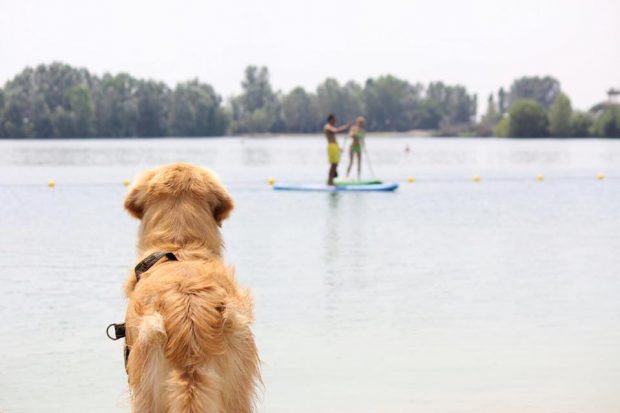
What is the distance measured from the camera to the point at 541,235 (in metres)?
17.0

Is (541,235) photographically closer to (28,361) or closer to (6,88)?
(28,361)

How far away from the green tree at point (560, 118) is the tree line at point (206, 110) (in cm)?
13

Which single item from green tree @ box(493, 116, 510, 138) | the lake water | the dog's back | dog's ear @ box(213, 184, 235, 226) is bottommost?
green tree @ box(493, 116, 510, 138)

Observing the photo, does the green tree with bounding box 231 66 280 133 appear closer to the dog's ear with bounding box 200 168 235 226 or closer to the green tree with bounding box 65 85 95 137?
the green tree with bounding box 65 85 95 137

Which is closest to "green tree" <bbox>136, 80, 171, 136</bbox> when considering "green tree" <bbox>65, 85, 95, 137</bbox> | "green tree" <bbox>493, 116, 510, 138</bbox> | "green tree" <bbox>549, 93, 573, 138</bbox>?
"green tree" <bbox>65, 85, 95, 137</bbox>

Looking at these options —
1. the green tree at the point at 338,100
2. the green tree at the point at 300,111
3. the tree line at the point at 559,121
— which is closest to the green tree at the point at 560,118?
the tree line at the point at 559,121

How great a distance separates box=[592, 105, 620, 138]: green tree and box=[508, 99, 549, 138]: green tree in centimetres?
751

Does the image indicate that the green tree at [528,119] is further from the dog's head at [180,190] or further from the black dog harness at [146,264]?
the black dog harness at [146,264]

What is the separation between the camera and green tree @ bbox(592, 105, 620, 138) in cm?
12406

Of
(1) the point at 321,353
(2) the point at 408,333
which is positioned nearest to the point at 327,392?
(1) the point at 321,353

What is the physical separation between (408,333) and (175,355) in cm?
565

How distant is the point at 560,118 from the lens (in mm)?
129625

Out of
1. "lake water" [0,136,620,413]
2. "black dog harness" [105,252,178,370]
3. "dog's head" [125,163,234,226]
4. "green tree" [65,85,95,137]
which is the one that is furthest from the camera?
"green tree" [65,85,95,137]

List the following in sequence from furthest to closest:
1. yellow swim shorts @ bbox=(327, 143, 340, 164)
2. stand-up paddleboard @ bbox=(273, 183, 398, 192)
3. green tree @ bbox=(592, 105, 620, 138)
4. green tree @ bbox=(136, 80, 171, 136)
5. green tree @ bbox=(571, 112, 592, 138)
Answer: green tree @ bbox=(136, 80, 171, 136) < green tree @ bbox=(571, 112, 592, 138) < green tree @ bbox=(592, 105, 620, 138) < yellow swim shorts @ bbox=(327, 143, 340, 164) < stand-up paddleboard @ bbox=(273, 183, 398, 192)
